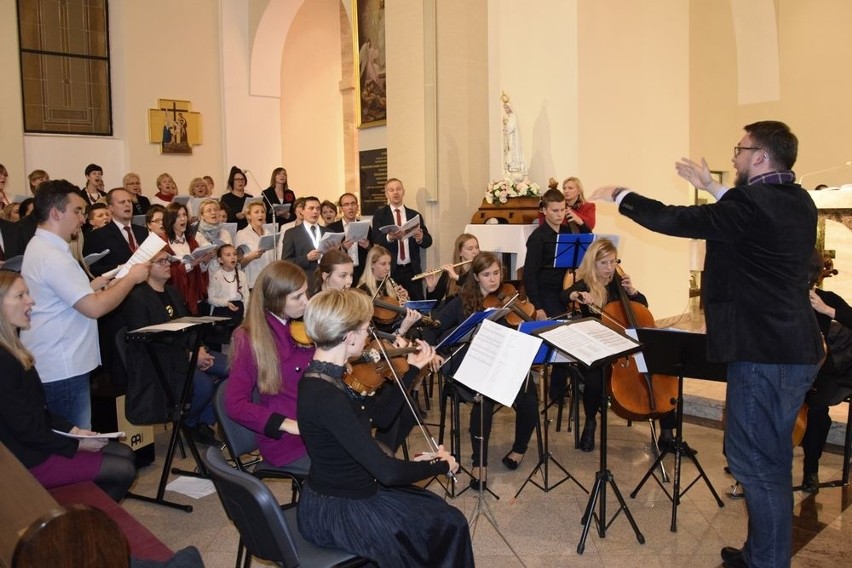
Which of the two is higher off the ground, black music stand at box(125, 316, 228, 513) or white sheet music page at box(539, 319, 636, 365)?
white sheet music page at box(539, 319, 636, 365)

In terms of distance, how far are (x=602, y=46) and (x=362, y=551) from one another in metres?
7.24

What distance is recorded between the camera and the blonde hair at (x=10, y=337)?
3046 mm

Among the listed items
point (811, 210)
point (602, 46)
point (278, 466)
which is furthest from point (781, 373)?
point (602, 46)

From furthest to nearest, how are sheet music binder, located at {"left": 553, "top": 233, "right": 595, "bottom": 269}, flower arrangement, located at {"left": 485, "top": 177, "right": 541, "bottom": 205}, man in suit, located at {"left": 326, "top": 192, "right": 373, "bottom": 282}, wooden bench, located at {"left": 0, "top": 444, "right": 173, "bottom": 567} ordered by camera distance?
1. flower arrangement, located at {"left": 485, "top": 177, "right": 541, "bottom": 205}
2. man in suit, located at {"left": 326, "top": 192, "right": 373, "bottom": 282}
3. sheet music binder, located at {"left": 553, "top": 233, "right": 595, "bottom": 269}
4. wooden bench, located at {"left": 0, "top": 444, "right": 173, "bottom": 567}

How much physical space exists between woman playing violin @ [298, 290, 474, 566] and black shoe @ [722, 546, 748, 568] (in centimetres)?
151

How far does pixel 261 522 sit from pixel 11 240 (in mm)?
4607

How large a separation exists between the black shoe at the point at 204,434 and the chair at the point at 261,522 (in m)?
2.89

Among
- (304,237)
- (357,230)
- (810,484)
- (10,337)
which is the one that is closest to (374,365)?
(10,337)

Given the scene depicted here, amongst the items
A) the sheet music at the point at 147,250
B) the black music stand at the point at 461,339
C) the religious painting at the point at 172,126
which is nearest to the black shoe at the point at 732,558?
the black music stand at the point at 461,339

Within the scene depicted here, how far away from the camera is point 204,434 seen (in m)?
5.32

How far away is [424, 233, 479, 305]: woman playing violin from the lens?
5.95m

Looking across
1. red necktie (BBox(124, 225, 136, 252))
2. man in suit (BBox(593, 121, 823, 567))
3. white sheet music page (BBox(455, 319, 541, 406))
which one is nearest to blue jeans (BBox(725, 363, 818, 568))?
man in suit (BBox(593, 121, 823, 567))

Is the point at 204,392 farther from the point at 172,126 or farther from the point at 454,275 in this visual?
the point at 172,126

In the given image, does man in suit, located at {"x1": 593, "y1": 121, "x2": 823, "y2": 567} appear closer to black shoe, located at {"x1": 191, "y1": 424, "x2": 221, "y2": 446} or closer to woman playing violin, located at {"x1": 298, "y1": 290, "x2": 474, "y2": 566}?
woman playing violin, located at {"x1": 298, "y1": 290, "x2": 474, "y2": 566}
